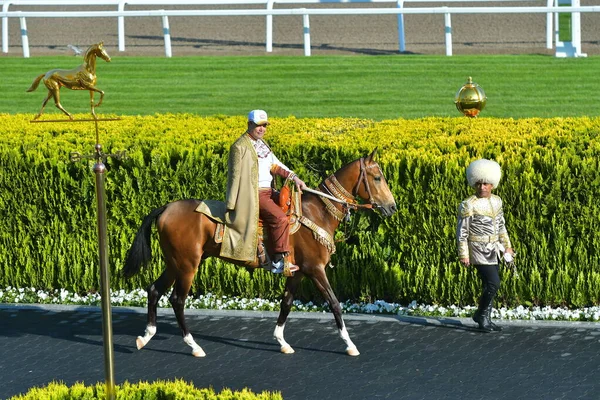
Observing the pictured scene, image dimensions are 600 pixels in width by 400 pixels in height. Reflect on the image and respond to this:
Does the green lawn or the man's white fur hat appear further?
the green lawn

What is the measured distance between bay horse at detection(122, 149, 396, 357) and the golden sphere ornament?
3.66 meters

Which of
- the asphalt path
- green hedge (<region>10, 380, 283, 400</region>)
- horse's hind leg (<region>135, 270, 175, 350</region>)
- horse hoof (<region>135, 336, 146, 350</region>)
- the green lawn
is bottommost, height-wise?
the asphalt path

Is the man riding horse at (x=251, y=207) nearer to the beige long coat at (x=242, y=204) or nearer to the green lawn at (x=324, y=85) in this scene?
the beige long coat at (x=242, y=204)

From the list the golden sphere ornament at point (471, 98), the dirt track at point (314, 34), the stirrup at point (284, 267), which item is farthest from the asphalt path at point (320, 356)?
the dirt track at point (314, 34)

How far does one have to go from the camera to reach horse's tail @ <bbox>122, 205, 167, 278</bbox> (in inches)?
432

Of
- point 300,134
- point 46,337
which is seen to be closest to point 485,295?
point 300,134

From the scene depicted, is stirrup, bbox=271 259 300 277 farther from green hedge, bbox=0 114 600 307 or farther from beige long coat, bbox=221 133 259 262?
green hedge, bbox=0 114 600 307

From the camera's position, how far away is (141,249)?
11078 millimetres

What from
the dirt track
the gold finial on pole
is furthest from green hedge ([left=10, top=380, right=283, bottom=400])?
the dirt track

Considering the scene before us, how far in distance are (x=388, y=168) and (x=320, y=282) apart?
186 cm

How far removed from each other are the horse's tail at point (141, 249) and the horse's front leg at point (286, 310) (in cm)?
131

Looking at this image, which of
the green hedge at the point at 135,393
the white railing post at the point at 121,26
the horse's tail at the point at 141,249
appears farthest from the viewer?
the white railing post at the point at 121,26

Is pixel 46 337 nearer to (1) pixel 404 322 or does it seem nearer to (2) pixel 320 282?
(2) pixel 320 282

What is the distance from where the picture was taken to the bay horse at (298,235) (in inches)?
426
